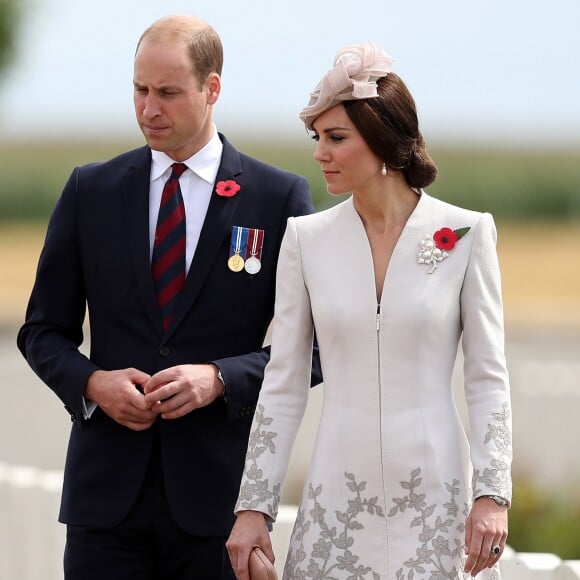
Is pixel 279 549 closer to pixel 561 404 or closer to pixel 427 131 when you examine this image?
pixel 561 404

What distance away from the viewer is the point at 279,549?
16.4 feet

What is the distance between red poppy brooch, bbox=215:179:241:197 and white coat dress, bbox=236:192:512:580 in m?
0.47

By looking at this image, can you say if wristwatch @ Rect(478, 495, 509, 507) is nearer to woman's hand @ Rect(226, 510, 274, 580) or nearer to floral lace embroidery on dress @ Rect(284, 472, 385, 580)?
floral lace embroidery on dress @ Rect(284, 472, 385, 580)

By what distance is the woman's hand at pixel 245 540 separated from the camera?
131 inches

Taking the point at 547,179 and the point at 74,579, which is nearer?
the point at 74,579

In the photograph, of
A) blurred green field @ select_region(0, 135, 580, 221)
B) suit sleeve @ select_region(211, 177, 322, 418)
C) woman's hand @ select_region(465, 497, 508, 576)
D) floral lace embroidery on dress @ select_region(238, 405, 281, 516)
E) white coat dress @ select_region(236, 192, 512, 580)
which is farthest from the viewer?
blurred green field @ select_region(0, 135, 580, 221)

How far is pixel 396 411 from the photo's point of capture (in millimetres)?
3295

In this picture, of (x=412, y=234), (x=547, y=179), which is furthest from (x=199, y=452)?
(x=547, y=179)

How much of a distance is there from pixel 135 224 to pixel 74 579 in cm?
80

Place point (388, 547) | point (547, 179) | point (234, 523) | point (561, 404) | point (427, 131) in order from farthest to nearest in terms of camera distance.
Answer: point (427, 131)
point (547, 179)
point (561, 404)
point (234, 523)
point (388, 547)

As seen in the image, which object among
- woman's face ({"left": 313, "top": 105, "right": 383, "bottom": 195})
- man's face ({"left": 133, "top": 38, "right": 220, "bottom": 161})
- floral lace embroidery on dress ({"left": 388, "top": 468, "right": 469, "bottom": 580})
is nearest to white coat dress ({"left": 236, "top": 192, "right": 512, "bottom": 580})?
floral lace embroidery on dress ({"left": 388, "top": 468, "right": 469, "bottom": 580})

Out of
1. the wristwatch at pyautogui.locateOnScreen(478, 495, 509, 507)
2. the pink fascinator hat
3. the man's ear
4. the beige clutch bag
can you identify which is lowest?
the beige clutch bag

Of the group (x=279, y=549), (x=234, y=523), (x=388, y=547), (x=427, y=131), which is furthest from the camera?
(x=427, y=131)

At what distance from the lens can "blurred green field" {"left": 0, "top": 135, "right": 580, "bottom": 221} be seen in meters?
46.2
